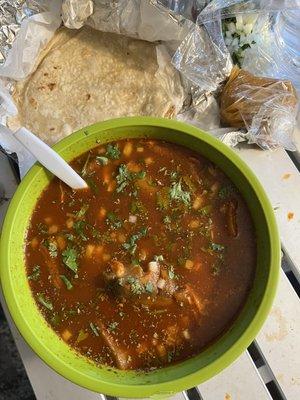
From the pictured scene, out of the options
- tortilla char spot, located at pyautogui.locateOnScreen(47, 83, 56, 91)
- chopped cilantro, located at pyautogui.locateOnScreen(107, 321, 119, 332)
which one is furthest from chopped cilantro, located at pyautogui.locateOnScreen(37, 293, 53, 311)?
tortilla char spot, located at pyautogui.locateOnScreen(47, 83, 56, 91)

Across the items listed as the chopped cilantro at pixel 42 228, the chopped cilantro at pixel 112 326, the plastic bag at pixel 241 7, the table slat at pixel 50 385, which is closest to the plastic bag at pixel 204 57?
the plastic bag at pixel 241 7

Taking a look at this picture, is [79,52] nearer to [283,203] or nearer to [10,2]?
[10,2]

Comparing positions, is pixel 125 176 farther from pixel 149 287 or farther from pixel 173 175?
pixel 149 287

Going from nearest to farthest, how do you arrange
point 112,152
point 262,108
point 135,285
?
point 135,285 < point 112,152 < point 262,108

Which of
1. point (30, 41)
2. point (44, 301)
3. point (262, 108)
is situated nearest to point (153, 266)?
point (44, 301)

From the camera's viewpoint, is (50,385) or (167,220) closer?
(167,220)

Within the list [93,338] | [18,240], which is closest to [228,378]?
[93,338]
